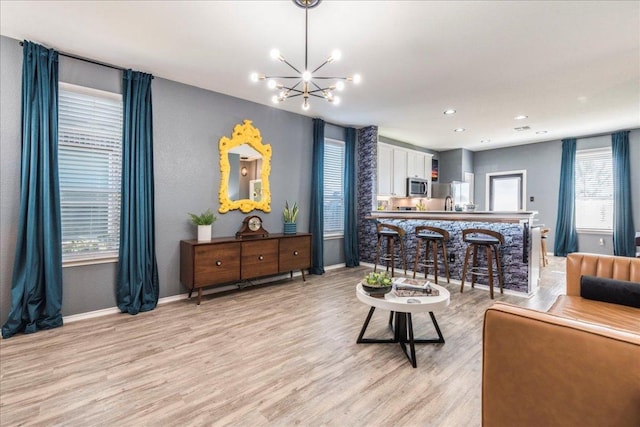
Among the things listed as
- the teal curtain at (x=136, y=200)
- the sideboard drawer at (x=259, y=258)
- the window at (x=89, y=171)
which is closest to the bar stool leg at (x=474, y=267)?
the sideboard drawer at (x=259, y=258)

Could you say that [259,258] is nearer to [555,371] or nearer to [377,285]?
[377,285]

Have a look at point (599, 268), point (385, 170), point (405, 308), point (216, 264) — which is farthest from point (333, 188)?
point (599, 268)

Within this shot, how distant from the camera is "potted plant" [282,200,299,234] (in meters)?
4.68

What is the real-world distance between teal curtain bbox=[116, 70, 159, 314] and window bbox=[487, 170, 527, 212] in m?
8.04

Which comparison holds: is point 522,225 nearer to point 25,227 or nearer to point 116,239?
point 116,239

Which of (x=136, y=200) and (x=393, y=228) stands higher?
(x=136, y=200)

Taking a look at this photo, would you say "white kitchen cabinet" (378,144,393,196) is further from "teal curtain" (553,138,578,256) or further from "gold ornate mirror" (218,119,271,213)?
"teal curtain" (553,138,578,256)

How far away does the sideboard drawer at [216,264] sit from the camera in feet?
11.6

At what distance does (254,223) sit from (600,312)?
3649mm

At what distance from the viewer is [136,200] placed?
335 centimetres

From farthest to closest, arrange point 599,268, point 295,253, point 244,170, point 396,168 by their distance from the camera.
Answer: point 396,168, point 295,253, point 244,170, point 599,268

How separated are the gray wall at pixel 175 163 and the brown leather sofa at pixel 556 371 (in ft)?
11.9

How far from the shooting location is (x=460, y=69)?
333 centimetres

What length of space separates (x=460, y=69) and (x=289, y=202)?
2996mm
